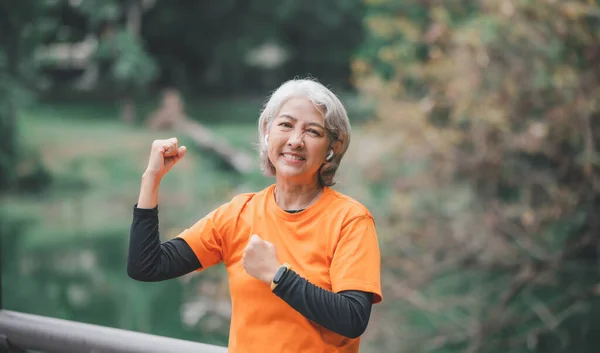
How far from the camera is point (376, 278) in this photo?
1.17 meters

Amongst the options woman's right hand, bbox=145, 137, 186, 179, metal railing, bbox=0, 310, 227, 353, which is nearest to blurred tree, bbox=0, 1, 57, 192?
metal railing, bbox=0, 310, 227, 353

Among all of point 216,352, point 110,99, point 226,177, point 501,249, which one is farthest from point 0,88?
point 216,352

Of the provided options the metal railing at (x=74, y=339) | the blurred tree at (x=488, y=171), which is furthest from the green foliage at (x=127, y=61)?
the metal railing at (x=74, y=339)

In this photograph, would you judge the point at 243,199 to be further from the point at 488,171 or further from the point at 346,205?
the point at 488,171

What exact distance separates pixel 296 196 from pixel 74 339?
2.12 feet

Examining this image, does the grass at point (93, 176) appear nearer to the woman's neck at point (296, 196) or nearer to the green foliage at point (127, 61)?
the green foliage at point (127, 61)

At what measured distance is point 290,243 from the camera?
1.21 metres

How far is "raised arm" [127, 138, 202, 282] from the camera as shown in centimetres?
126

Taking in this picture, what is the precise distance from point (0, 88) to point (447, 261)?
5.36 m

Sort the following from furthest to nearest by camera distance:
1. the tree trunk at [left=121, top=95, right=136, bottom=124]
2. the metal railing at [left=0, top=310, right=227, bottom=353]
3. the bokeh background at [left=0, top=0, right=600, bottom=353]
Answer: the tree trunk at [left=121, top=95, right=136, bottom=124] → the bokeh background at [left=0, top=0, right=600, bottom=353] → the metal railing at [left=0, top=310, right=227, bottom=353]

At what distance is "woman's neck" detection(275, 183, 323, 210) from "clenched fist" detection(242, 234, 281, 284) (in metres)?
0.17

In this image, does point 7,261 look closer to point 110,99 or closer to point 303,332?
point 110,99

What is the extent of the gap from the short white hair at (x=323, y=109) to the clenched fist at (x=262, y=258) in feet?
0.79

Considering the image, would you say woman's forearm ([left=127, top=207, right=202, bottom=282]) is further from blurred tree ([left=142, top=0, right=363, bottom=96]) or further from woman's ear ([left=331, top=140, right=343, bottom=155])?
blurred tree ([left=142, top=0, right=363, bottom=96])
